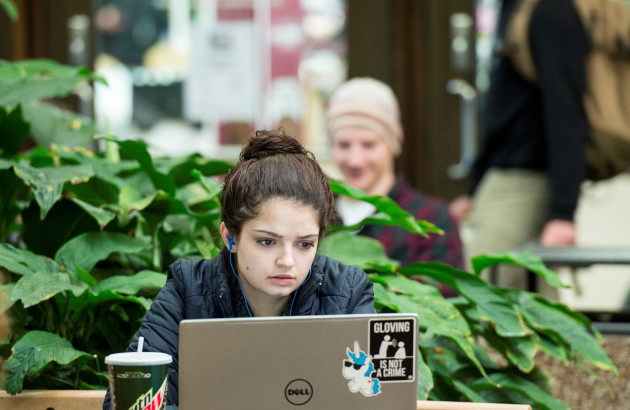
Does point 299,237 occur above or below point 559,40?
below

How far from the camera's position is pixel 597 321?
251cm

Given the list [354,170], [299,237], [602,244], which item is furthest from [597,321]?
[602,244]

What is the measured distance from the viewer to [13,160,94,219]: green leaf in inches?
70.7

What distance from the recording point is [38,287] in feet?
5.24

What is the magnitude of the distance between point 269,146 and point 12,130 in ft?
3.21

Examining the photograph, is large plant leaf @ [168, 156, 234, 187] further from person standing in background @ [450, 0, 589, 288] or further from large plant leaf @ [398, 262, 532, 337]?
person standing in background @ [450, 0, 589, 288]

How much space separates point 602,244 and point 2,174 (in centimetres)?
326

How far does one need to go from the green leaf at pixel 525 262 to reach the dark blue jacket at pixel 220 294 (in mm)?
604

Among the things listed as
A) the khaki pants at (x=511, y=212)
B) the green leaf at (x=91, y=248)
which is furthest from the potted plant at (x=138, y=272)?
the khaki pants at (x=511, y=212)

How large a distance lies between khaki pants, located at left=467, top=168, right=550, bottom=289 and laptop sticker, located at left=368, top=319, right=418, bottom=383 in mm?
1955

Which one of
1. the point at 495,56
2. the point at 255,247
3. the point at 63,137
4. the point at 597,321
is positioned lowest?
the point at 597,321

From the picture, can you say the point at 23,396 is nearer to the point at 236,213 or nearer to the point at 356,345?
the point at 236,213

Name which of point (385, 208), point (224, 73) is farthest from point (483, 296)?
point (224, 73)

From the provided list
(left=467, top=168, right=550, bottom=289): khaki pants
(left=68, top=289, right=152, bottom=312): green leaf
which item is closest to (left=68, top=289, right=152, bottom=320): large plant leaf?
(left=68, top=289, right=152, bottom=312): green leaf
